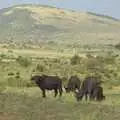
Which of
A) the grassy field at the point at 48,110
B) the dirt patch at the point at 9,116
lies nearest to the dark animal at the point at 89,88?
the grassy field at the point at 48,110

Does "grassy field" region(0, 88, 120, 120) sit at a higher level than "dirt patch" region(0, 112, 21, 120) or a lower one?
lower

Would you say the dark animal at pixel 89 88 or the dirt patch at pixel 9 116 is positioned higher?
the dirt patch at pixel 9 116

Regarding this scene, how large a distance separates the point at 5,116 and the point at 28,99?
14.8 ft

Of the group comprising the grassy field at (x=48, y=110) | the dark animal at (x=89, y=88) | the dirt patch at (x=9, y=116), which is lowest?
the dark animal at (x=89, y=88)

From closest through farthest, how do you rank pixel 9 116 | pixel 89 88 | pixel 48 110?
pixel 9 116
pixel 48 110
pixel 89 88

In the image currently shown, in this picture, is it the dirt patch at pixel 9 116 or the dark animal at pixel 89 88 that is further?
the dark animal at pixel 89 88

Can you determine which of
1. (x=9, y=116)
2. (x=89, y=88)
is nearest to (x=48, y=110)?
(x=9, y=116)

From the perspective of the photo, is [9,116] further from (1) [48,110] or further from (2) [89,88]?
(2) [89,88]

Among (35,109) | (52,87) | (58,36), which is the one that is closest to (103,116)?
(35,109)

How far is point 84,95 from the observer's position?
24531mm

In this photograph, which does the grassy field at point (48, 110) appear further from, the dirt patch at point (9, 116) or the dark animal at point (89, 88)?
the dark animal at point (89, 88)

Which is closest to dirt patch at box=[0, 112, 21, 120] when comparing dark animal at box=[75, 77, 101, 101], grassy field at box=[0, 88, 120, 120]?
grassy field at box=[0, 88, 120, 120]

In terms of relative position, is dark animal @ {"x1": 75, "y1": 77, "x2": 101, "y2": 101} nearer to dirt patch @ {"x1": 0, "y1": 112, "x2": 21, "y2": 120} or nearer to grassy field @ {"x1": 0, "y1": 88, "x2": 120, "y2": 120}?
grassy field @ {"x1": 0, "y1": 88, "x2": 120, "y2": 120}

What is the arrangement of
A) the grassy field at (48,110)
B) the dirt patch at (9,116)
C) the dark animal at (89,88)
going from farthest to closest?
the dark animal at (89,88)
the grassy field at (48,110)
the dirt patch at (9,116)
